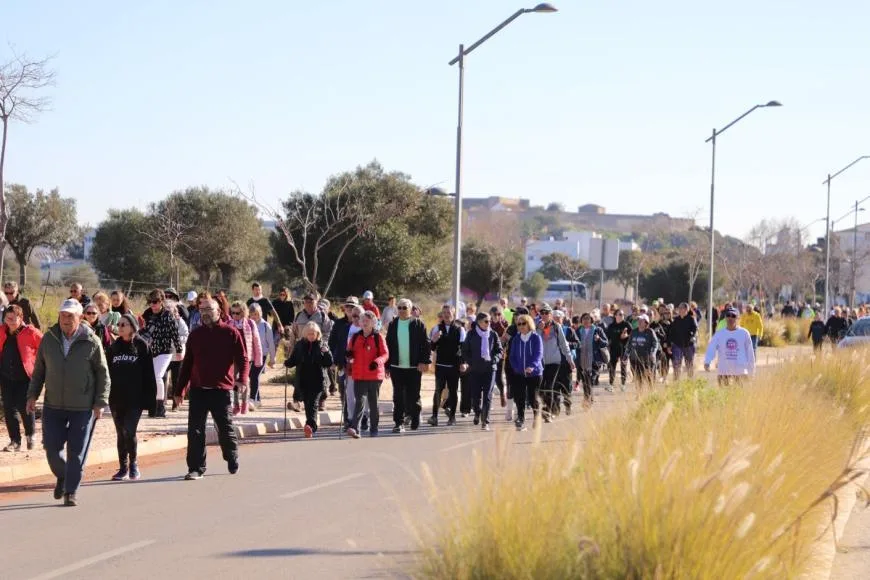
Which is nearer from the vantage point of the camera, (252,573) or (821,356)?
(252,573)

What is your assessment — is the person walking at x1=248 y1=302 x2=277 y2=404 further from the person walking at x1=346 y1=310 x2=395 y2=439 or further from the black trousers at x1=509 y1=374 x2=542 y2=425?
the black trousers at x1=509 y1=374 x2=542 y2=425

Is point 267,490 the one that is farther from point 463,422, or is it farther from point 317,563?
point 463,422

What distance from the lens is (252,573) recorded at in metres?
8.59

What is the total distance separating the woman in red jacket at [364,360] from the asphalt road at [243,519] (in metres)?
1.94

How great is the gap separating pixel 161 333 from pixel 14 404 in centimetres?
365

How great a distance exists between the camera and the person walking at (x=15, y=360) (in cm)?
1423

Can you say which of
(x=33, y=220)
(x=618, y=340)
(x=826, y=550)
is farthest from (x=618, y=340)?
(x=33, y=220)

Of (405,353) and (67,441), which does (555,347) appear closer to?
(405,353)

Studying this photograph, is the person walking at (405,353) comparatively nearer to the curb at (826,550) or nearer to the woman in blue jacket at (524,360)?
the woman in blue jacket at (524,360)

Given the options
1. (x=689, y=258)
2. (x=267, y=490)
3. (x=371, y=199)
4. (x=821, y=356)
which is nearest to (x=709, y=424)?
(x=267, y=490)

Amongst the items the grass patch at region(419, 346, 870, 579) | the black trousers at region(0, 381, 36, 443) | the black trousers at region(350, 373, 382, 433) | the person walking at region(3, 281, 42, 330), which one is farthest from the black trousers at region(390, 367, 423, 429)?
the grass patch at region(419, 346, 870, 579)

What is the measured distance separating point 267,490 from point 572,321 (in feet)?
53.2

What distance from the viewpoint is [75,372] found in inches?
454

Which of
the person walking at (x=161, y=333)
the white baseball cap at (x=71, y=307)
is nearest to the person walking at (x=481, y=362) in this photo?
the person walking at (x=161, y=333)
